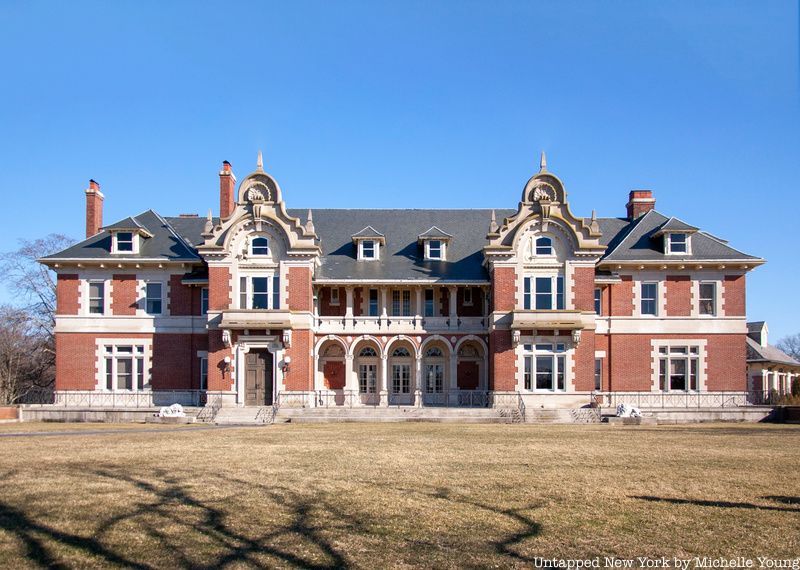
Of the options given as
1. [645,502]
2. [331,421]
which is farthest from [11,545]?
[331,421]

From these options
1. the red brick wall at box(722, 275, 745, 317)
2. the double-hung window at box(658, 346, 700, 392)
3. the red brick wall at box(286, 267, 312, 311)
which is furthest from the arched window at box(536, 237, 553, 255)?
the red brick wall at box(286, 267, 312, 311)

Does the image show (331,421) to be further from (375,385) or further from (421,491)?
(421,491)

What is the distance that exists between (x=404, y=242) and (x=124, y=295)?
15145mm

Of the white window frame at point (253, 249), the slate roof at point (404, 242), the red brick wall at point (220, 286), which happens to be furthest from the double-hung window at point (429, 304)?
the red brick wall at point (220, 286)

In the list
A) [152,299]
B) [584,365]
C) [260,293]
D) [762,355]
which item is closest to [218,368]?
[260,293]

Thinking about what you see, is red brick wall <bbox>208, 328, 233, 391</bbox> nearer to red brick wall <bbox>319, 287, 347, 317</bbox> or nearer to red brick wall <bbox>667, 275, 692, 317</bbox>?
red brick wall <bbox>319, 287, 347, 317</bbox>

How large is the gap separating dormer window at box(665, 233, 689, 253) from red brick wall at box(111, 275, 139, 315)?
27.6 meters

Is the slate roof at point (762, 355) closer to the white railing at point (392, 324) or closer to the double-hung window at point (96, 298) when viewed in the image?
the white railing at point (392, 324)

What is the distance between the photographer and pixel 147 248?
4181 cm

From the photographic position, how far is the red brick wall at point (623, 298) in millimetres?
40656

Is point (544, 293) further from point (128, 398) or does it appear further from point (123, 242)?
point (123, 242)

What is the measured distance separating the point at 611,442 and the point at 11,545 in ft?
56.8

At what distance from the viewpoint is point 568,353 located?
38562mm

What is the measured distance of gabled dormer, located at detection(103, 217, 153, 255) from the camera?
135 ft
